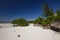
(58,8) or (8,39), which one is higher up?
(58,8)

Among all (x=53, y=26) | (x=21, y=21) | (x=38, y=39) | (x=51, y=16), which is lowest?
(x=38, y=39)

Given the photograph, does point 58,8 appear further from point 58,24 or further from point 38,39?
point 38,39

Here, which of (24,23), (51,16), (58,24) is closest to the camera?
(58,24)

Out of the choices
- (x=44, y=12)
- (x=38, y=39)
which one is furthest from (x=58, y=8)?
(x=38, y=39)

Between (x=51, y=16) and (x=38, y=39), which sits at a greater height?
(x=51, y=16)

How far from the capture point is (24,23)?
26.0m

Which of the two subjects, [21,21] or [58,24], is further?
[21,21]

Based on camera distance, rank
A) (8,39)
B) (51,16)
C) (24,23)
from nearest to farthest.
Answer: (8,39) → (51,16) → (24,23)

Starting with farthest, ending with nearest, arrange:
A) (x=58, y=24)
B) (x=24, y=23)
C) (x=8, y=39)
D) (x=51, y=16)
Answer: (x=24, y=23), (x=51, y=16), (x=58, y=24), (x=8, y=39)

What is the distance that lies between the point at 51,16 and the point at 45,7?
1.89m

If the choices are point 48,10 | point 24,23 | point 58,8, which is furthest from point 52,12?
point 24,23

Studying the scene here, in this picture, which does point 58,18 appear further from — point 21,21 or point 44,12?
point 21,21

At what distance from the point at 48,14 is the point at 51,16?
2.06ft

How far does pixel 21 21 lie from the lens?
26.6 meters
